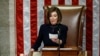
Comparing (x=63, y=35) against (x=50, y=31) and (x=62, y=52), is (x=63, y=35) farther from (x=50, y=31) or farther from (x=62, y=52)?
(x=62, y=52)

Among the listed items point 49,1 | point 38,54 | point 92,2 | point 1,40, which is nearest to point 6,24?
point 1,40

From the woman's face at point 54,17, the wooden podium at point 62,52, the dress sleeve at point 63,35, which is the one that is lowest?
the wooden podium at point 62,52

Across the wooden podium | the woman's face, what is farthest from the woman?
the wooden podium

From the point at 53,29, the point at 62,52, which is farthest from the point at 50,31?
the point at 62,52

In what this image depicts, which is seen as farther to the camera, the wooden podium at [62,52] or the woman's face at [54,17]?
the woman's face at [54,17]

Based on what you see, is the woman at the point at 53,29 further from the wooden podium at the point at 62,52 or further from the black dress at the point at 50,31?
the wooden podium at the point at 62,52

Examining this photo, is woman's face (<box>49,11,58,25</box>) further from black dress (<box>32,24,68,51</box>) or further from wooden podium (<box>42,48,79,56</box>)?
wooden podium (<box>42,48,79,56</box>)

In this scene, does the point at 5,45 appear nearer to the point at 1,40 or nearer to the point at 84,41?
the point at 1,40

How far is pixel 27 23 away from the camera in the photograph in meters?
3.97

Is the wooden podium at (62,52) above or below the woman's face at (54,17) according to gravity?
below

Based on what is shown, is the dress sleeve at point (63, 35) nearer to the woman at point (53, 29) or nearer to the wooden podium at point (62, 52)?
the woman at point (53, 29)

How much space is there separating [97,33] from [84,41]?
22 centimetres

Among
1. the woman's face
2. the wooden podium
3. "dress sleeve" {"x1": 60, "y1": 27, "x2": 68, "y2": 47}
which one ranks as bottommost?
the wooden podium

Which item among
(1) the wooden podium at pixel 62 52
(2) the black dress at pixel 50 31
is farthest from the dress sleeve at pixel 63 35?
(1) the wooden podium at pixel 62 52
